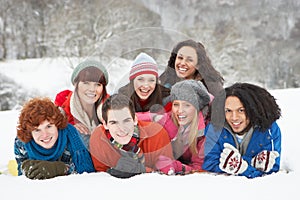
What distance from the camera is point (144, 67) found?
5.16ft

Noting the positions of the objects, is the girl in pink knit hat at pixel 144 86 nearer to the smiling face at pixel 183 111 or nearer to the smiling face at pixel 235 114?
the smiling face at pixel 183 111

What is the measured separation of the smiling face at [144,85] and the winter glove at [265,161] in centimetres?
50

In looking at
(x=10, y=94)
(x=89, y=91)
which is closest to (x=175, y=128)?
(x=89, y=91)

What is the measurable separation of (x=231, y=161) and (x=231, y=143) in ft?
0.28

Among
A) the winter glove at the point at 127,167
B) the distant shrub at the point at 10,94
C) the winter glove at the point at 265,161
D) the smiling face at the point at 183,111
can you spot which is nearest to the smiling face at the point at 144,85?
the smiling face at the point at 183,111

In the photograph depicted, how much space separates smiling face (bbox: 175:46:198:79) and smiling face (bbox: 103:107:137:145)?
0.37 meters

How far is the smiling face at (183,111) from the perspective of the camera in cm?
153

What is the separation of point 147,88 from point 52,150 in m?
0.45

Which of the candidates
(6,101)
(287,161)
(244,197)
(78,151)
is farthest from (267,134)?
(6,101)

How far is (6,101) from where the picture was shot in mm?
5645

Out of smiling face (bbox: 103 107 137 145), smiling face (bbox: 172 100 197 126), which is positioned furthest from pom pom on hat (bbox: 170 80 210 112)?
smiling face (bbox: 103 107 137 145)

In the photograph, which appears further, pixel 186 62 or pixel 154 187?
pixel 186 62

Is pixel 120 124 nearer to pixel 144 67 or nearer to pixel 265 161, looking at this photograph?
pixel 144 67

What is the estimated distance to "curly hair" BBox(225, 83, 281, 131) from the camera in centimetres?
149
